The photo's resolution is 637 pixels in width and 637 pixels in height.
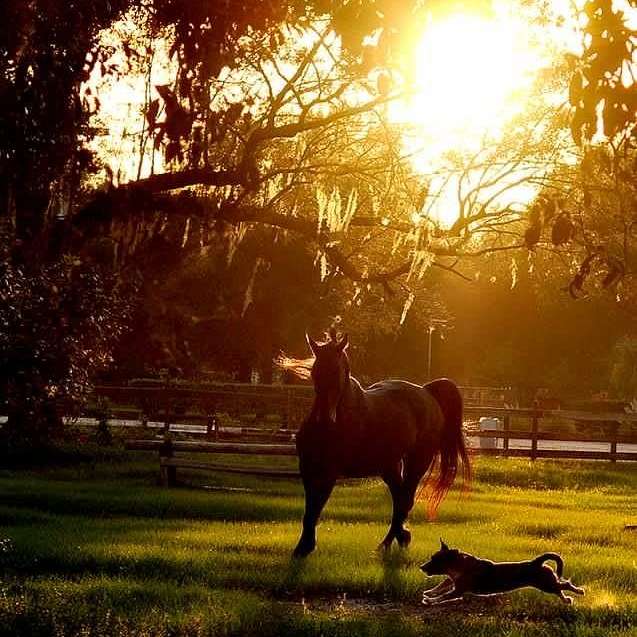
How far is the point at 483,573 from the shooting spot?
10930 mm

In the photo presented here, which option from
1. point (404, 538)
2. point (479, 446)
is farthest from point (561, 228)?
point (479, 446)

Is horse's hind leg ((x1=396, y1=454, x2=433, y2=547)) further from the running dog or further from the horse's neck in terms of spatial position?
the running dog

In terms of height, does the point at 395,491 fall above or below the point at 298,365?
below

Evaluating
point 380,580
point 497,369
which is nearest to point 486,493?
point 380,580

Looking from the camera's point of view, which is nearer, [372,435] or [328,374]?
[328,374]

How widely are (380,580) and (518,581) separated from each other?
1846mm

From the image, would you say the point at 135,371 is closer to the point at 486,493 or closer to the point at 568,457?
the point at 568,457

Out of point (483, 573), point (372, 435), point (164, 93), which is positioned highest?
point (164, 93)

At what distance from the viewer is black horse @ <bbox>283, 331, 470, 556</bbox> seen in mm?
12555

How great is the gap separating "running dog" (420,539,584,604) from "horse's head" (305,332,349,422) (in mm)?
2226

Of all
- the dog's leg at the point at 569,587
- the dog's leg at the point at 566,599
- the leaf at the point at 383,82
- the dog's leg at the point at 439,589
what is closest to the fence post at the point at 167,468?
the dog's leg at the point at 439,589

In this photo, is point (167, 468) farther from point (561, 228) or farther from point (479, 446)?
point (561, 228)

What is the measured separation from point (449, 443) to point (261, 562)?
3221mm

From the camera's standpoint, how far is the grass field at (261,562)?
10109mm
